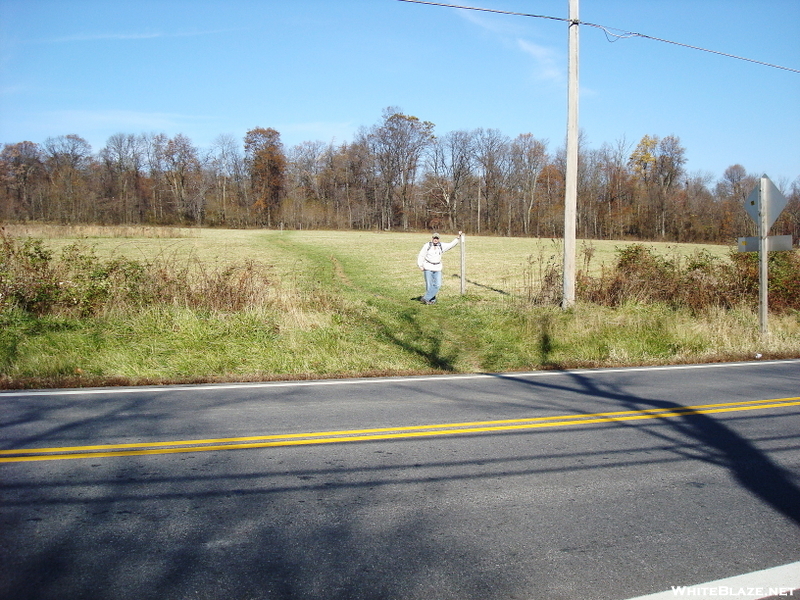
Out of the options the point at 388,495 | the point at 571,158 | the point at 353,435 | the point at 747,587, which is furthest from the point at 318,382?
the point at 571,158

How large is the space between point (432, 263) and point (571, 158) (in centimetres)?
446

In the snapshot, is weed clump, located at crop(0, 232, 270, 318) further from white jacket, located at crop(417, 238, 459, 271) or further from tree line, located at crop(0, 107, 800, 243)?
tree line, located at crop(0, 107, 800, 243)

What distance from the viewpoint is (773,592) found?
10.5 ft

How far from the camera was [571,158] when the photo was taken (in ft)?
44.1

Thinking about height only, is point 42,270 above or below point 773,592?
above

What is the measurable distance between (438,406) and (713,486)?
3.10 m

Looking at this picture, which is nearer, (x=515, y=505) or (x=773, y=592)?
(x=773, y=592)

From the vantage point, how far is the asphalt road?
129 inches

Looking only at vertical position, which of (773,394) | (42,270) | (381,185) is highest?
(381,185)

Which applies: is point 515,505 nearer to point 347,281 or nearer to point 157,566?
point 157,566

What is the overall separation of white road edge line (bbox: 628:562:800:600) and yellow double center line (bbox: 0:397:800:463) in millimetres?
2858

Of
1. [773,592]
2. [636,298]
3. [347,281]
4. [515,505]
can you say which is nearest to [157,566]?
[515,505]

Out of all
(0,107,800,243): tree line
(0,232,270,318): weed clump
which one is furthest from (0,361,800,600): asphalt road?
(0,107,800,243): tree line

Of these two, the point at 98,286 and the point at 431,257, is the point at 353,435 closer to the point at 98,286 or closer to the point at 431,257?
the point at 98,286
